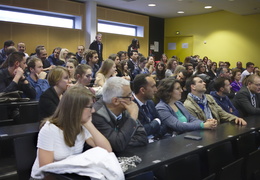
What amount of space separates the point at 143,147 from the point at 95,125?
381 mm

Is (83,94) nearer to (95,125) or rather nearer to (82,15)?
(95,125)

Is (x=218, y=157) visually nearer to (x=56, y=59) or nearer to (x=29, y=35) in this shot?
(x=56, y=59)

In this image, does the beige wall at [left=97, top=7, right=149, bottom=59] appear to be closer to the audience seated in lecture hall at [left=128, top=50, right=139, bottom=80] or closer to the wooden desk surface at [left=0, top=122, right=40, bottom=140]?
the audience seated in lecture hall at [left=128, top=50, right=139, bottom=80]

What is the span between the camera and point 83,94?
1741mm

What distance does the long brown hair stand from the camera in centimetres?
168

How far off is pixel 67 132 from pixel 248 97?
312cm

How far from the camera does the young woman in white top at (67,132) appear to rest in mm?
1617

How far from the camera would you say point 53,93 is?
2.75 meters

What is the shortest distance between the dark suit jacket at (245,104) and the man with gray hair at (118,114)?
7.60ft

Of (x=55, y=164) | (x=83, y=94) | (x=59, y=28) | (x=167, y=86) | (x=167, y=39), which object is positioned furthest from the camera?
(x=167, y=39)

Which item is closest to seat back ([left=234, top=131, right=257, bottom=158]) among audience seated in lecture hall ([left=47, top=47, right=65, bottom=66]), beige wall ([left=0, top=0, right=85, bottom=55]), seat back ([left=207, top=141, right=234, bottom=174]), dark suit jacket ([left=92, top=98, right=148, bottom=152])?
seat back ([left=207, top=141, right=234, bottom=174])

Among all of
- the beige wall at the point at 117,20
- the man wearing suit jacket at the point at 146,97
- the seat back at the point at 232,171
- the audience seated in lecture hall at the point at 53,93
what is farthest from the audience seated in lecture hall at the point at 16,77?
the beige wall at the point at 117,20

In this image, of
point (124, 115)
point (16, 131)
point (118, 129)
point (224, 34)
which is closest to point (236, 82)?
point (124, 115)

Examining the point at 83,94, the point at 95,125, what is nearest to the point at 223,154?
the point at 95,125
